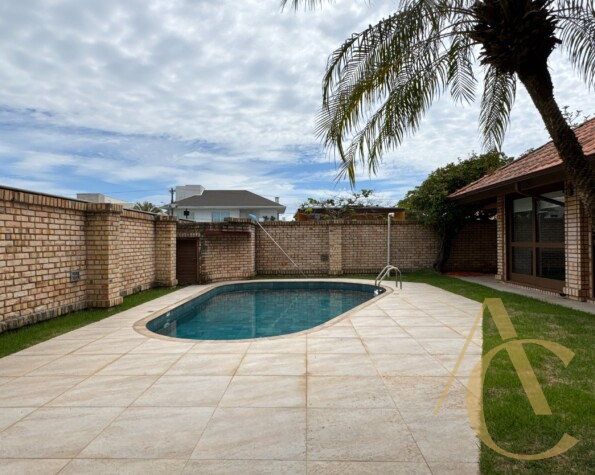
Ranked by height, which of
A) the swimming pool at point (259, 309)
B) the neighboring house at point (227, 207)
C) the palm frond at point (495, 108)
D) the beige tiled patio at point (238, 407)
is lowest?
the swimming pool at point (259, 309)

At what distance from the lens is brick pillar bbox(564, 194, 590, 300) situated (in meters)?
8.01

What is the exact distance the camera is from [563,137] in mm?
2549

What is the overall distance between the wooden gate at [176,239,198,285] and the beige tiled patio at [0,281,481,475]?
22.6ft

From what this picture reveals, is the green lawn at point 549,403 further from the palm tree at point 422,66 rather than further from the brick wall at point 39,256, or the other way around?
the brick wall at point 39,256

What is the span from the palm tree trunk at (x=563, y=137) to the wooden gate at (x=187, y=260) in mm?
11029

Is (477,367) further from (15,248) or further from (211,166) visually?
(211,166)

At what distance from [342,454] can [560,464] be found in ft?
4.11

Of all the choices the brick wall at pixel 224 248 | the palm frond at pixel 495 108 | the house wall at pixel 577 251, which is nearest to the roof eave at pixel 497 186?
the house wall at pixel 577 251

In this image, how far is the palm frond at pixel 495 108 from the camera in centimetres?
455

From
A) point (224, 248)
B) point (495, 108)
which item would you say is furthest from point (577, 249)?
point (224, 248)

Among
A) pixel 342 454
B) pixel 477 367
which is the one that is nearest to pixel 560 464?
pixel 342 454

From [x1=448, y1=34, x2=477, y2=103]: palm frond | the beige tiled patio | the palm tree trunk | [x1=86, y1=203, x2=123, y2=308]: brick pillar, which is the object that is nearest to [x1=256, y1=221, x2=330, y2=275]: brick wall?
[x1=86, y1=203, x2=123, y2=308]: brick pillar

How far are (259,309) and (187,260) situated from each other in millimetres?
3902

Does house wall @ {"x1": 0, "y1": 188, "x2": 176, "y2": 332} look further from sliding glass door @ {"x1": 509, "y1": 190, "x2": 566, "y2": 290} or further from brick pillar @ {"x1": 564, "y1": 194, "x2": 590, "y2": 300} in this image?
sliding glass door @ {"x1": 509, "y1": 190, "x2": 566, "y2": 290}
